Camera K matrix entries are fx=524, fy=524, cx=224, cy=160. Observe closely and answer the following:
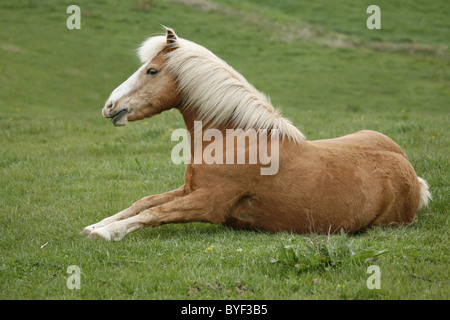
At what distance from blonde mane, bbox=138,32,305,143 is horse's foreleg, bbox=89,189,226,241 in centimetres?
99

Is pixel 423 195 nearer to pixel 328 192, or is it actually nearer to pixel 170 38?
pixel 328 192

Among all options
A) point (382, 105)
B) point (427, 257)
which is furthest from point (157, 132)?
point (382, 105)

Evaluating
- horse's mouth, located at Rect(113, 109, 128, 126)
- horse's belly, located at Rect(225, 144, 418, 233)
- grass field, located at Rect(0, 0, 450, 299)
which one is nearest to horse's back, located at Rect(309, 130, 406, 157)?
horse's belly, located at Rect(225, 144, 418, 233)

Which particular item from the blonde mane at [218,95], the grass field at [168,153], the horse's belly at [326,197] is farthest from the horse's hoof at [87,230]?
the blonde mane at [218,95]

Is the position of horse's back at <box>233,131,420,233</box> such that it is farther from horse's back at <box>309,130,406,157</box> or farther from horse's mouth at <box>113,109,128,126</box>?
horse's mouth at <box>113,109,128,126</box>

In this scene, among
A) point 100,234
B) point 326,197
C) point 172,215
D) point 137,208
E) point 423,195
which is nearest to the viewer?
point 100,234

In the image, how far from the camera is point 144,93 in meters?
6.21

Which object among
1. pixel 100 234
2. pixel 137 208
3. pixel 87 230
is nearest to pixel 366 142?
pixel 137 208

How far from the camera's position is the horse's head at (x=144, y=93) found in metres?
6.20

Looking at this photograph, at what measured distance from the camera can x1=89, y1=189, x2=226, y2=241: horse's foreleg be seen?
5726 millimetres

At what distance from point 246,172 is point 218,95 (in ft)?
3.28

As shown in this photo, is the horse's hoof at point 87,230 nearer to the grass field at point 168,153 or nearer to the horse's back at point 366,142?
the grass field at point 168,153

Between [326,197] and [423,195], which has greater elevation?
[326,197]
